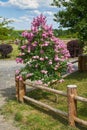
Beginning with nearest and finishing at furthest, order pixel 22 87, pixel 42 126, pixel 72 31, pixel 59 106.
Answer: pixel 42 126, pixel 59 106, pixel 22 87, pixel 72 31

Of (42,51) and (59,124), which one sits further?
(42,51)

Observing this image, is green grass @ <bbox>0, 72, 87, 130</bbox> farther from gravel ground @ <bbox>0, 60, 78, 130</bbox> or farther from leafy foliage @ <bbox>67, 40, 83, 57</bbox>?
leafy foliage @ <bbox>67, 40, 83, 57</bbox>

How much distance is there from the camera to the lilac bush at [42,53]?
11.4 metres

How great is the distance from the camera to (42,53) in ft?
37.5

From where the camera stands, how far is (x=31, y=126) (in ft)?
30.2

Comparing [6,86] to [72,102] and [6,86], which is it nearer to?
[6,86]

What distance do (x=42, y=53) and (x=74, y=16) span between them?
4.20 m

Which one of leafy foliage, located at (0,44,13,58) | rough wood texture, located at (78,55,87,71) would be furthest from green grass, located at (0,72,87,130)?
leafy foliage, located at (0,44,13,58)

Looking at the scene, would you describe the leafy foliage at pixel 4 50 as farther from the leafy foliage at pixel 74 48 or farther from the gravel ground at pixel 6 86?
the leafy foliage at pixel 74 48

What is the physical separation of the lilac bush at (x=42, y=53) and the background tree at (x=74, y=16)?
3202mm

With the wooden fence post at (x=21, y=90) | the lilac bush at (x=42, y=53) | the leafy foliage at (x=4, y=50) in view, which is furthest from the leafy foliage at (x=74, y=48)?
the wooden fence post at (x=21, y=90)

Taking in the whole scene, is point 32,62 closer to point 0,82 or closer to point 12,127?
point 12,127

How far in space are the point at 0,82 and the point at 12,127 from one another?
7.34 m

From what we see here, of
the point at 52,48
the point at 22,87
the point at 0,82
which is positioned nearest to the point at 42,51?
the point at 52,48
